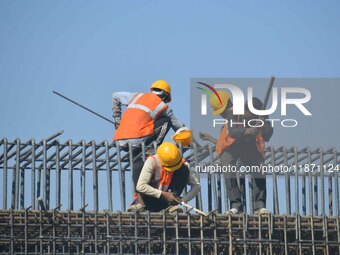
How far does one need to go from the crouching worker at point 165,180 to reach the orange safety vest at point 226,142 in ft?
5.74

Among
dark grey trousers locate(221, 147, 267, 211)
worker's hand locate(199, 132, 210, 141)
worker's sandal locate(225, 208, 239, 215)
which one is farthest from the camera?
worker's hand locate(199, 132, 210, 141)

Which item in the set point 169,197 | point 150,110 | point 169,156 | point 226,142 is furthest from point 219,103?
point 169,197

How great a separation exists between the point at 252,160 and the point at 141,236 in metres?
3.40

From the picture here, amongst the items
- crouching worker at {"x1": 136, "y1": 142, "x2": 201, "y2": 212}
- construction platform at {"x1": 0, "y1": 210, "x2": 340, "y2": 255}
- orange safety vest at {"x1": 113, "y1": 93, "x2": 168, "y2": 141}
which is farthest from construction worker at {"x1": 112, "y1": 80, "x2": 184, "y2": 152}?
construction platform at {"x1": 0, "y1": 210, "x2": 340, "y2": 255}

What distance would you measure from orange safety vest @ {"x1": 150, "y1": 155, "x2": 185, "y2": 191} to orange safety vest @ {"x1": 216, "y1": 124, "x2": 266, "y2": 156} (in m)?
2.41

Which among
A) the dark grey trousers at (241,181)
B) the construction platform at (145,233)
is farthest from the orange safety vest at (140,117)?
the construction platform at (145,233)

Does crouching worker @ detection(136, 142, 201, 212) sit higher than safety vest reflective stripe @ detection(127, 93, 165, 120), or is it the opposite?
safety vest reflective stripe @ detection(127, 93, 165, 120)

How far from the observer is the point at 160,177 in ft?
143

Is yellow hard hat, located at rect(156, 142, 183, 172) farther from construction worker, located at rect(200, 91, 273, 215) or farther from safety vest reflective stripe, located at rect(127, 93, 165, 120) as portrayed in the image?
safety vest reflective stripe, located at rect(127, 93, 165, 120)

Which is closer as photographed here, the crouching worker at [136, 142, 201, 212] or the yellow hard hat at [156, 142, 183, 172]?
the crouching worker at [136, 142, 201, 212]

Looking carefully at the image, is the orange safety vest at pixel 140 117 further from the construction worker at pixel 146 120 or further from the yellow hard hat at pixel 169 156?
the yellow hard hat at pixel 169 156

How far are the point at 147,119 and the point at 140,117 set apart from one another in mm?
171

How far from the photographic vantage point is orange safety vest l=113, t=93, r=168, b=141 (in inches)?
1793

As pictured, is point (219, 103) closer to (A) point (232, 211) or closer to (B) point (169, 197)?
(A) point (232, 211)
